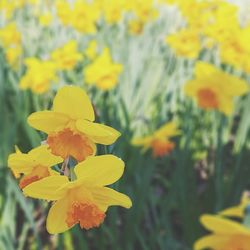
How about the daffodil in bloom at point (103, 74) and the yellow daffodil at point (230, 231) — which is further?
the daffodil in bloom at point (103, 74)

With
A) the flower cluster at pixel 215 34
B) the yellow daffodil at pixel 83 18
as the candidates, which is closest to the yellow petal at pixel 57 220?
the flower cluster at pixel 215 34

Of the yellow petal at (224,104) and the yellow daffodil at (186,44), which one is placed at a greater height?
the yellow daffodil at (186,44)

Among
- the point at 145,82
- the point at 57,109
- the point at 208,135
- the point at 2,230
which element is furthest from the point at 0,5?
the point at 57,109

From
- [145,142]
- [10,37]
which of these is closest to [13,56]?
[10,37]

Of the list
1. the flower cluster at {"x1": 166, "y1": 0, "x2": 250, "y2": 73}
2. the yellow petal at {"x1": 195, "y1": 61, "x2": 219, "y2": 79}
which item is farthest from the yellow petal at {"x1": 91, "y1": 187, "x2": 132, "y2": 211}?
the flower cluster at {"x1": 166, "y1": 0, "x2": 250, "y2": 73}

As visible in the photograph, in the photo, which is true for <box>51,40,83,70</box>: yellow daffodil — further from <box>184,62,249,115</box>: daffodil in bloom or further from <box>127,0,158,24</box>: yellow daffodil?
<box>127,0,158,24</box>: yellow daffodil

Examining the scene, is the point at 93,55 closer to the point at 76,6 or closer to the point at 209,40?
the point at 76,6

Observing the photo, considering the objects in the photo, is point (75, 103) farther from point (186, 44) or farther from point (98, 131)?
point (186, 44)

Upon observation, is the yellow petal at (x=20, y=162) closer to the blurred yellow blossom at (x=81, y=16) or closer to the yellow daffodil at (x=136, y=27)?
the blurred yellow blossom at (x=81, y=16)
